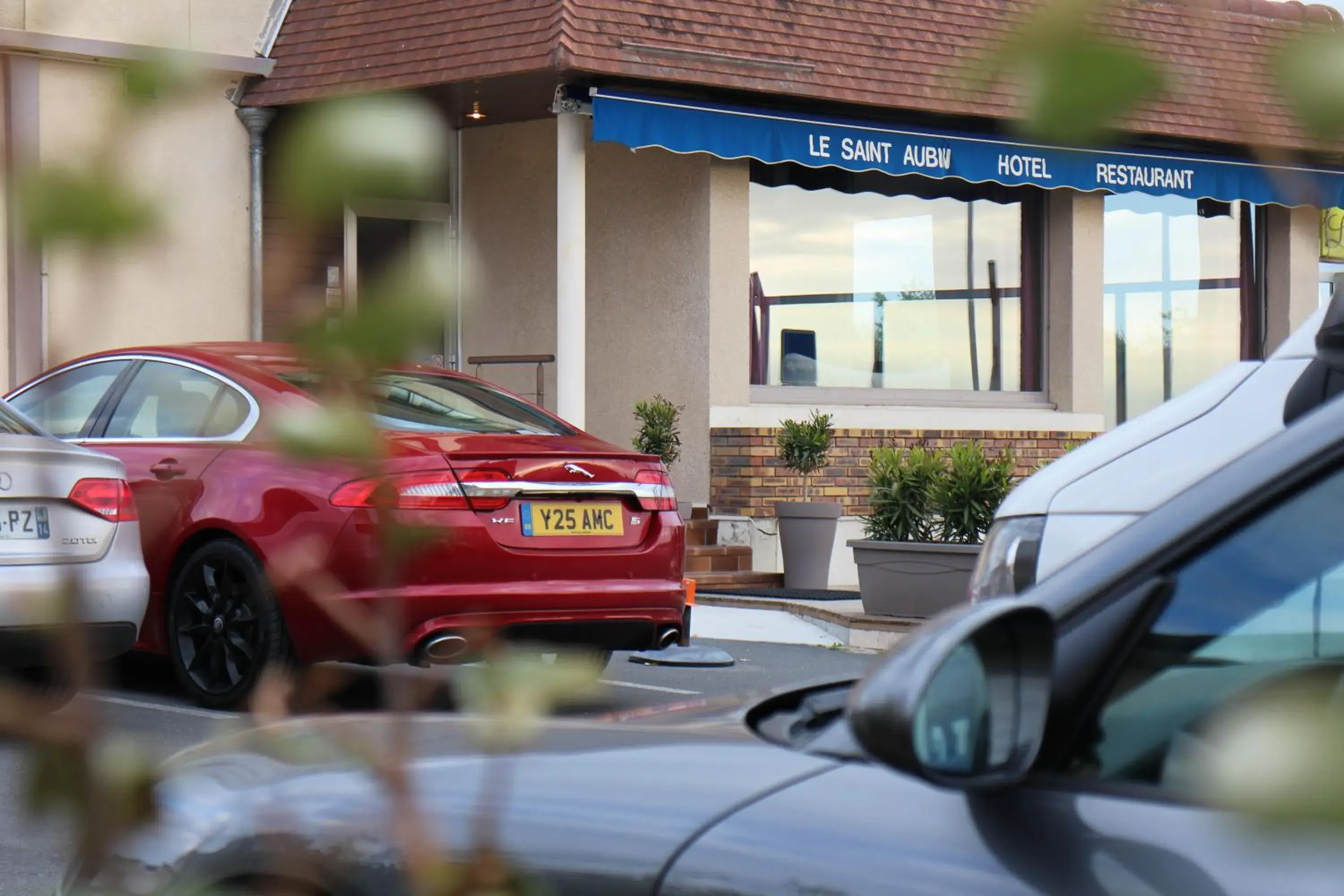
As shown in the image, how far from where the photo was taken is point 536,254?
15.6 metres

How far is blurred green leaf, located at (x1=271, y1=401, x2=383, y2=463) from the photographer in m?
0.62

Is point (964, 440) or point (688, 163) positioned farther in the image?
point (964, 440)

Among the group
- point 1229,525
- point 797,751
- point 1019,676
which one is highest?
point 1229,525

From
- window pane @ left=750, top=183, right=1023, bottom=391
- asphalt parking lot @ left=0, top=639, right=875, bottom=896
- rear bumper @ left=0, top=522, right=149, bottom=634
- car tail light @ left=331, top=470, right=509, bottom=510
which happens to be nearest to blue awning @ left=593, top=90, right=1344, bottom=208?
window pane @ left=750, top=183, right=1023, bottom=391

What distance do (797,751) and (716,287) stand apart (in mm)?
12703

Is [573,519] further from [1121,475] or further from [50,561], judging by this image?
[50,561]

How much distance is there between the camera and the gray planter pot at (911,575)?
10758mm

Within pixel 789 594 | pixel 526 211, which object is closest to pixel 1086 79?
pixel 789 594

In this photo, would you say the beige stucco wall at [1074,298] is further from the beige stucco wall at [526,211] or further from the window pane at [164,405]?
the window pane at [164,405]

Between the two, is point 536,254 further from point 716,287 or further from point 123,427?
point 123,427

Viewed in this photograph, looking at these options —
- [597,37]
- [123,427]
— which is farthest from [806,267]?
[123,427]

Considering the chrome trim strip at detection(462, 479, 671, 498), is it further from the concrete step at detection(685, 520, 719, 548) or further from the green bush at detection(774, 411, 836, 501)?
the green bush at detection(774, 411, 836, 501)

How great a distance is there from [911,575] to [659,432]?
3.68 m

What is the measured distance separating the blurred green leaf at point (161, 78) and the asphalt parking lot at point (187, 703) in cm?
20
